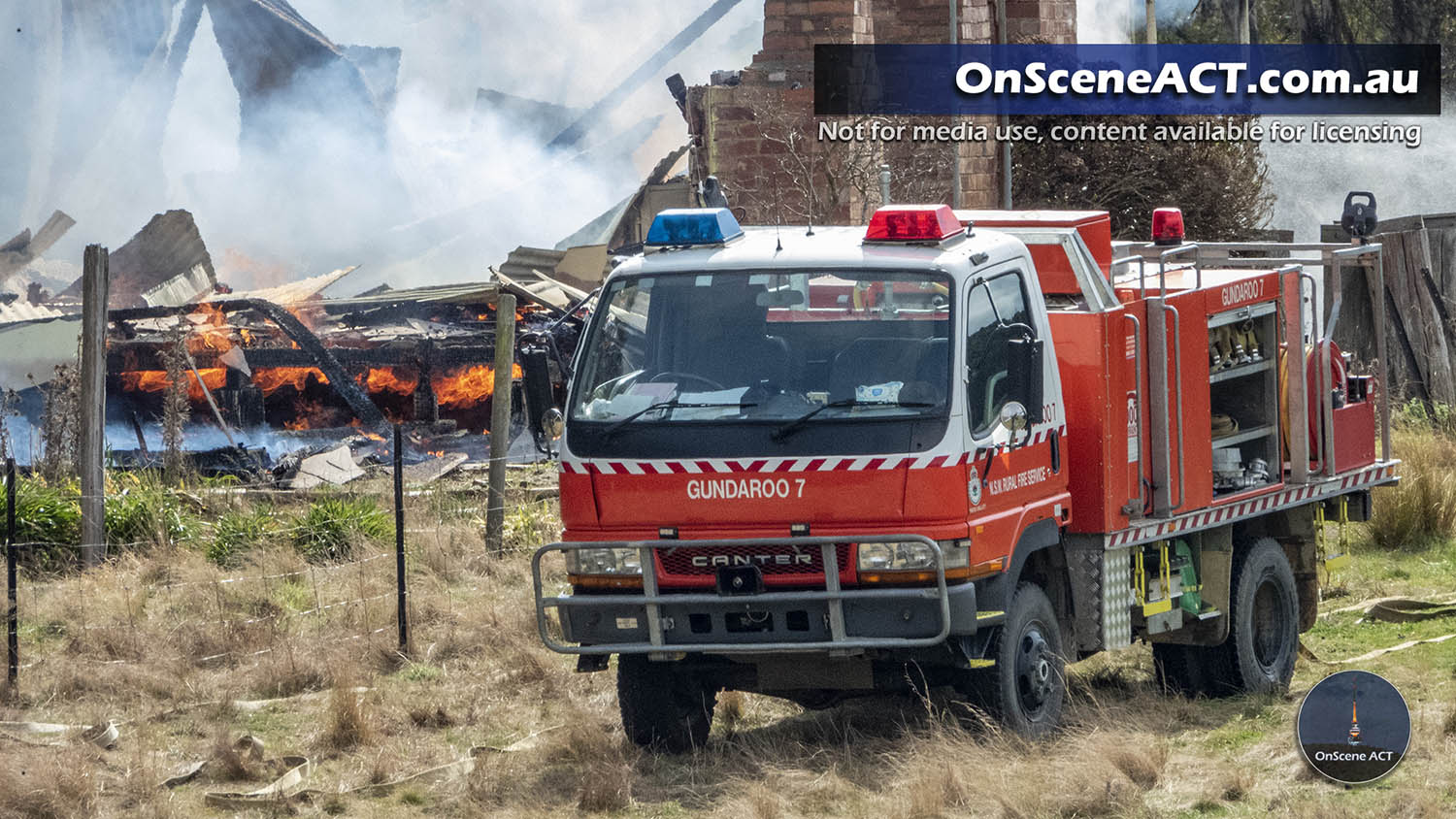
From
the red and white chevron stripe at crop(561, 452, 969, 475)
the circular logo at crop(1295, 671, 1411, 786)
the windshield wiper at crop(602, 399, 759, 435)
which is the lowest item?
the circular logo at crop(1295, 671, 1411, 786)

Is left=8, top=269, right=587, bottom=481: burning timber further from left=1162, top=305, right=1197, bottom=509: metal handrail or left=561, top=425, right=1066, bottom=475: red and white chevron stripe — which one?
left=561, top=425, right=1066, bottom=475: red and white chevron stripe

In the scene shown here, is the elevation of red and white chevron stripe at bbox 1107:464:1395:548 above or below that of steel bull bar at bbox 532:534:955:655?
above

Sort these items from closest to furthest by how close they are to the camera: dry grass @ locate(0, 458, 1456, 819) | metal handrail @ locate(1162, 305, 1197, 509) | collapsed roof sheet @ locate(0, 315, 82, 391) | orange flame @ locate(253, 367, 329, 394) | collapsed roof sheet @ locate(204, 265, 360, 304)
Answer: dry grass @ locate(0, 458, 1456, 819)
metal handrail @ locate(1162, 305, 1197, 509)
orange flame @ locate(253, 367, 329, 394)
collapsed roof sheet @ locate(0, 315, 82, 391)
collapsed roof sheet @ locate(204, 265, 360, 304)

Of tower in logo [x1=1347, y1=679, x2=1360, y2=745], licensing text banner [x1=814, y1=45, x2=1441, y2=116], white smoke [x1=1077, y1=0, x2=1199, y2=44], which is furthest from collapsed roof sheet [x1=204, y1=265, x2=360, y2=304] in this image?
white smoke [x1=1077, y1=0, x2=1199, y2=44]

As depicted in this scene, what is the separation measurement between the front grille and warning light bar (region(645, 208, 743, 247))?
4.63 ft

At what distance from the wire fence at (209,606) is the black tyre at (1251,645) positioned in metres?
4.29

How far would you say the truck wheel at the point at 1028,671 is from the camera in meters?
7.56

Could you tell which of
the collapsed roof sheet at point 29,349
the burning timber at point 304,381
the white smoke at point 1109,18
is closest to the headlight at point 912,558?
the burning timber at point 304,381

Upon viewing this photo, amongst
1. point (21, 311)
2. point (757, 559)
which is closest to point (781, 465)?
point (757, 559)

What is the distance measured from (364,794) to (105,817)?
1021 mm

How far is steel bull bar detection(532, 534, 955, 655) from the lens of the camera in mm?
7145

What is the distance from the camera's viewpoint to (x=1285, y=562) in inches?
390

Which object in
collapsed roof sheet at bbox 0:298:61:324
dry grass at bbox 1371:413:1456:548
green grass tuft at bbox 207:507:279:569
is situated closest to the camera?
green grass tuft at bbox 207:507:279:569

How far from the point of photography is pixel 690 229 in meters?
7.93
